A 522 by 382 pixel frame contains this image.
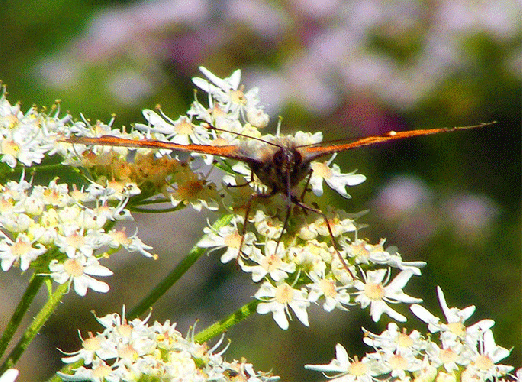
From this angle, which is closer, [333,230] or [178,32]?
[333,230]

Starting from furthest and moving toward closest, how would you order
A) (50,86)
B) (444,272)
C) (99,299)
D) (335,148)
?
(99,299)
(50,86)
(444,272)
(335,148)

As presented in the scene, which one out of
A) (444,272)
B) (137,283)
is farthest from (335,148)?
(137,283)

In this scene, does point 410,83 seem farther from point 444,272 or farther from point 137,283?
point 137,283

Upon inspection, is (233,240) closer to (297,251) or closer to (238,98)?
(297,251)

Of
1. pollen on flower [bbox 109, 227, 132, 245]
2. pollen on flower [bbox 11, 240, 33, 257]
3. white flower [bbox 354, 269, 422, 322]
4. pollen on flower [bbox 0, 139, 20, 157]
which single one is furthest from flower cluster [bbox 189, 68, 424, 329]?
pollen on flower [bbox 0, 139, 20, 157]

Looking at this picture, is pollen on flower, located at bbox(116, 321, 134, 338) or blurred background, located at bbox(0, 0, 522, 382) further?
blurred background, located at bbox(0, 0, 522, 382)

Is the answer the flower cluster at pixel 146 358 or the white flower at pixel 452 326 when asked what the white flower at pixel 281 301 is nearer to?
the flower cluster at pixel 146 358

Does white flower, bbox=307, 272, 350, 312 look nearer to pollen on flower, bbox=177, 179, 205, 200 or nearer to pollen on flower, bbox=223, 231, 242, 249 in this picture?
pollen on flower, bbox=223, 231, 242, 249
